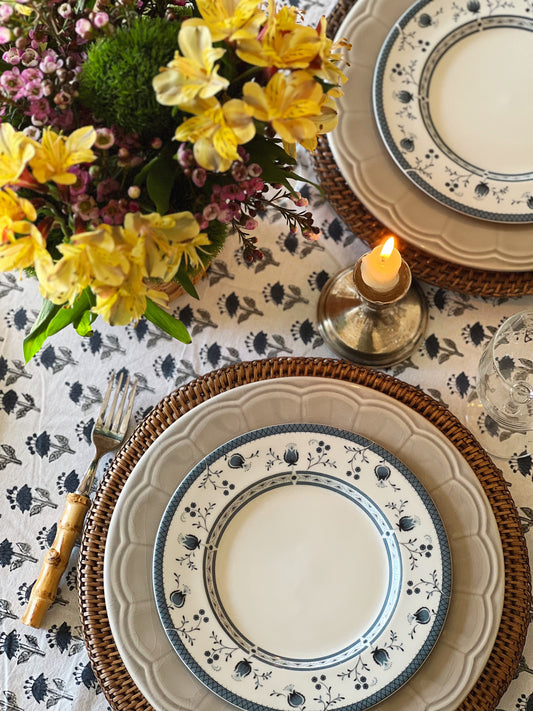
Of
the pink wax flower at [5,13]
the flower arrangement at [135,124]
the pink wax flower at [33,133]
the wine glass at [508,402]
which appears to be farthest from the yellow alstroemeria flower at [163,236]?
the wine glass at [508,402]

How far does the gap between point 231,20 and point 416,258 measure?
46cm

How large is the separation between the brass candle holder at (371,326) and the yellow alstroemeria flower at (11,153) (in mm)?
518

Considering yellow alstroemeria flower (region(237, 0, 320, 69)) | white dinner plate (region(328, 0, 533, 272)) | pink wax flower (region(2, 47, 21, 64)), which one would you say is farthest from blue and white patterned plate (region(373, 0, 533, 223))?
pink wax flower (region(2, 47, 21, 64))

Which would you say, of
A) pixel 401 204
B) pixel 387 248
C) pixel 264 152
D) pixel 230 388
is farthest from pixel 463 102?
pixel 230 388

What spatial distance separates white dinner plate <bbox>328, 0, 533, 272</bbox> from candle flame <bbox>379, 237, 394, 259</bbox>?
0.09m

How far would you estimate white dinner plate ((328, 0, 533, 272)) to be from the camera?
2.82 feet

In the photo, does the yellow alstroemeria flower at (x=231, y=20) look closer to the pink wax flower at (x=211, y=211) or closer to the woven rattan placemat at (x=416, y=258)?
the pink wax flower at (x=211, y=211)

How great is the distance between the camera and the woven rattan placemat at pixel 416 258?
883mm

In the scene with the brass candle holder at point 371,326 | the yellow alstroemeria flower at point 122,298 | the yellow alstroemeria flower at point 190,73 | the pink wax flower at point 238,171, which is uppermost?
the yellow alstroemeria flower at point 190,73

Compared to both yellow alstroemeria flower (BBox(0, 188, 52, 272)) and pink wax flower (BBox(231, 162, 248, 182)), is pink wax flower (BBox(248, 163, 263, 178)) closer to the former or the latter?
pink wax flower (BBox(231, 162, 248, 182))

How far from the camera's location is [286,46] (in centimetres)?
51

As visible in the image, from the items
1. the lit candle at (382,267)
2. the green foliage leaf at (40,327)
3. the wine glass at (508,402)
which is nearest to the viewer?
the green foliage leaf at (40,327)

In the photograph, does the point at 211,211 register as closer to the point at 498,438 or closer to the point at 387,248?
the point at 387,248

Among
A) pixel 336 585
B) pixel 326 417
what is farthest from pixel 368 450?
pixel 336 585
